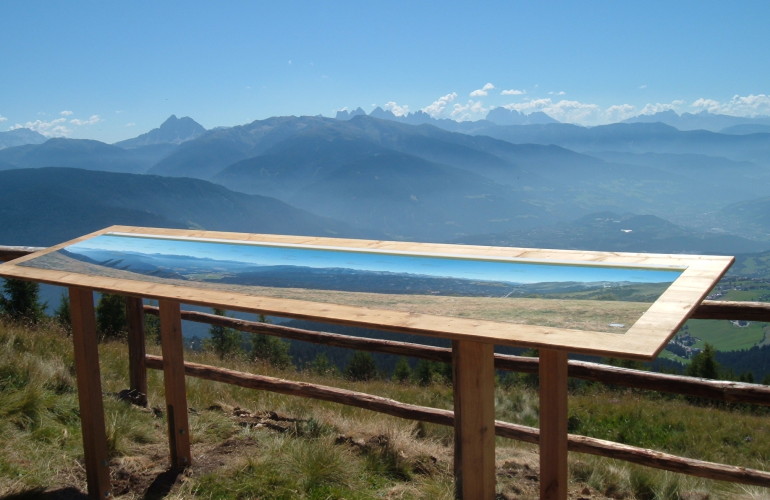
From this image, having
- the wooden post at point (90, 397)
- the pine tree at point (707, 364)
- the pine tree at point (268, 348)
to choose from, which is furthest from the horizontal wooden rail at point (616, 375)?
the pine tree at point (707, 364)

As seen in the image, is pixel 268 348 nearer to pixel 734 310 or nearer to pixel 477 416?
pixel 734 310

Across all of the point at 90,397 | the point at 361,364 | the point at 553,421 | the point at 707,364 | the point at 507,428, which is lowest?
the point at 361,364

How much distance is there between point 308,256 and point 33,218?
17566 cm

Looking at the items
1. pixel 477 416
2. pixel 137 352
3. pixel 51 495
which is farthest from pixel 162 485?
Result: pixel 477 416

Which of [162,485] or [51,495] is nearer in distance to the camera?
[51,495]

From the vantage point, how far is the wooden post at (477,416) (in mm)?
2365

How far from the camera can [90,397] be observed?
3.57 m

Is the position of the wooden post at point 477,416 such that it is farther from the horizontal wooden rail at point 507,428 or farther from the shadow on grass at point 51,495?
the shadow on grass at point 51,495

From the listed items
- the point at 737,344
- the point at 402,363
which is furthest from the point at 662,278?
the point at 737,344

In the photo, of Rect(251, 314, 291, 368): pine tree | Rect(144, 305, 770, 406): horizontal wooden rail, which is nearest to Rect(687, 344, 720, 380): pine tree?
Rect(251, 314, 291, 368): pine tree

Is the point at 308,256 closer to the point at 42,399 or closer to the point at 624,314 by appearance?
the point at 624,314

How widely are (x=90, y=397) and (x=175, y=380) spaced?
0.44 metres

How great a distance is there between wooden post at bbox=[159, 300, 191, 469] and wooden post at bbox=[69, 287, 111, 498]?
0.35 metres

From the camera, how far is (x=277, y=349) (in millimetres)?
15430
